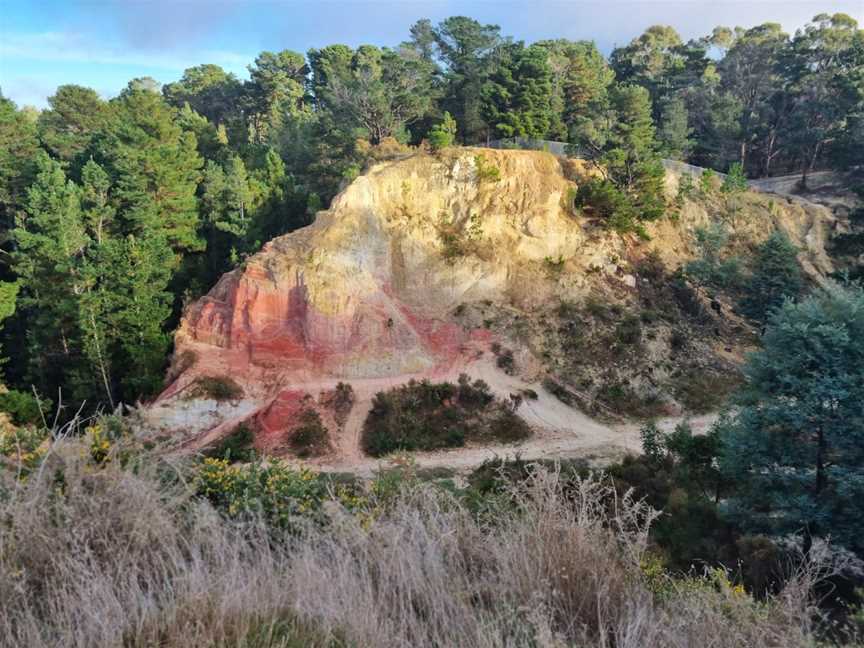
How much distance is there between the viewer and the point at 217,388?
23.9m

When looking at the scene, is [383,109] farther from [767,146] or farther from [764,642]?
[764,642]

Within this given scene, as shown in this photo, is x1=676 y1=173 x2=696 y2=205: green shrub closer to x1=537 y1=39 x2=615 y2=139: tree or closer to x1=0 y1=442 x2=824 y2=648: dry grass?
x1=537 y1=39 x2=615 y2=139: tree

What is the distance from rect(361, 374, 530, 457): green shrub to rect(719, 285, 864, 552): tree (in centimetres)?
1128

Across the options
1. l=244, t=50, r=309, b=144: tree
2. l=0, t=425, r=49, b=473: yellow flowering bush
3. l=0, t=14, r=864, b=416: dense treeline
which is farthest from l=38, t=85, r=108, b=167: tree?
l=0, t=425, r=49, b=473: yellow flowering bush

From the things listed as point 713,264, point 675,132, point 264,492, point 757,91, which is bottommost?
point 264,492

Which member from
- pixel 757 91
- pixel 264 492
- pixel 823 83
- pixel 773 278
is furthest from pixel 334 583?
pixel 757 91

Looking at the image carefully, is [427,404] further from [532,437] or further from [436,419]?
[532,437]

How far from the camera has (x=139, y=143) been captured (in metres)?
31.8

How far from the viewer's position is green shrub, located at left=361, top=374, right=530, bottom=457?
23344mm

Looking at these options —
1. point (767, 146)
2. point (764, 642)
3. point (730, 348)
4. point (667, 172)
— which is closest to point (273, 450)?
point (764, 642)

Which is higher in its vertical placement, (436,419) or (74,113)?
(74,113)

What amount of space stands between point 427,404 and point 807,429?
583 inches

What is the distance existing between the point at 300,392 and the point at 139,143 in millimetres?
18728

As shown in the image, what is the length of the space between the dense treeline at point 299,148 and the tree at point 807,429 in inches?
743
